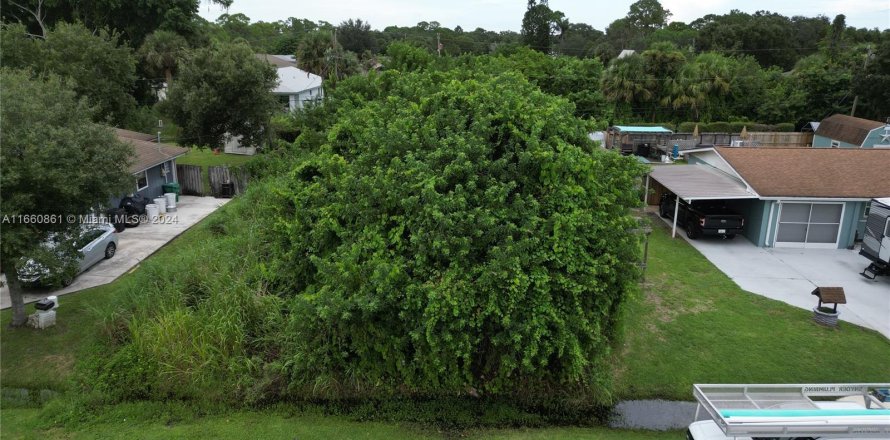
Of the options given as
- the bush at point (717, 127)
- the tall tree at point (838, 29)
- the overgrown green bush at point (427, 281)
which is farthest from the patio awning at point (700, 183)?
the tall tree at point (838, 29)

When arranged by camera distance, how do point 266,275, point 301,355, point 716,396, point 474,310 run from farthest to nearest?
point 266,275 < point 301,355 < point 474,310 < point 716,396

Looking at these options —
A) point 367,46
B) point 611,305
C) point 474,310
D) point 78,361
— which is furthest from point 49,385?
point 367,46

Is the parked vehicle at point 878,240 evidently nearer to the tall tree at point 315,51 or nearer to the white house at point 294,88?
the white house at point 294,88

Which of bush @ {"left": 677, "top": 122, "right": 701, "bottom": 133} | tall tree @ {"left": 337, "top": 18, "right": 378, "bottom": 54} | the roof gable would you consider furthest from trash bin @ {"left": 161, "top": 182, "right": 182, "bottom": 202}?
tall tree @ {"left": 337, "top": 18, "right": 378, "bottom": 54}

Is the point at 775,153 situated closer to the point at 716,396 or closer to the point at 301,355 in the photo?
the point at 716,396

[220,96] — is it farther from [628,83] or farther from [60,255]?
[628,83]

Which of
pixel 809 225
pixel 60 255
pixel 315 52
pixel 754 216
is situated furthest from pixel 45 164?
pixel 315 52

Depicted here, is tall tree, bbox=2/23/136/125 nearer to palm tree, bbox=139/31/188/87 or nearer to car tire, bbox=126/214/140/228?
car tire, bbox=126/214/140/228
